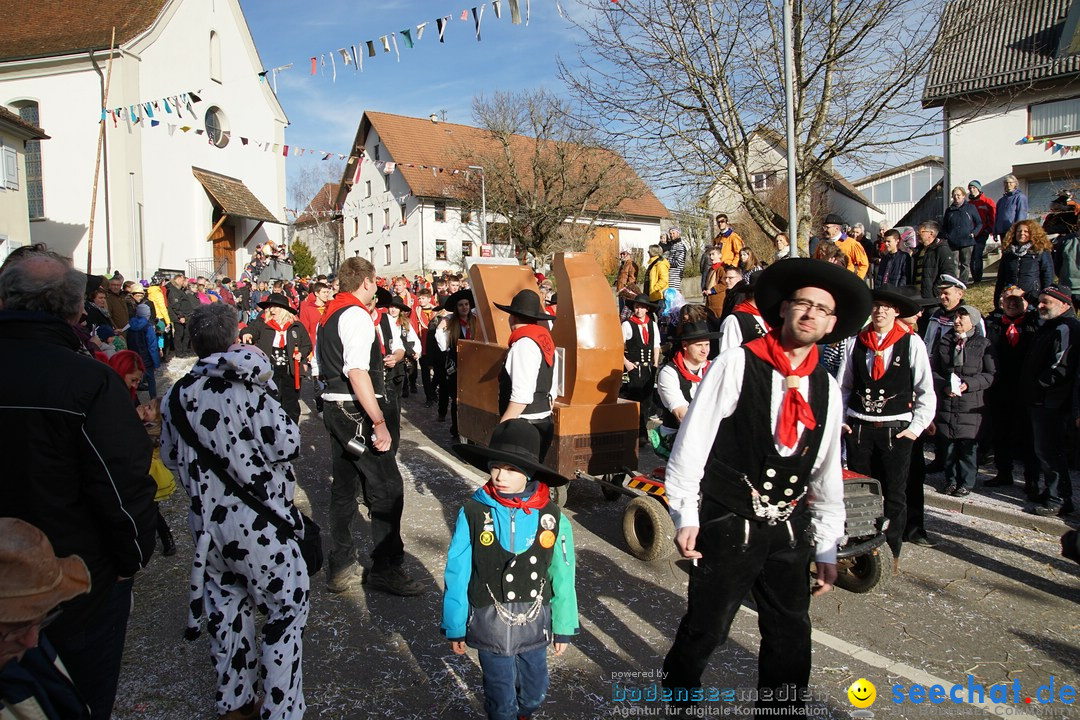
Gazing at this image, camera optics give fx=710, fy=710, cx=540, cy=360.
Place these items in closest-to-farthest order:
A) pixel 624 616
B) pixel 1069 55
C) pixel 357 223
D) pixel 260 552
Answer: pixel 260 552, pixel 624 616, pixel 1069 55, pixel 357 223

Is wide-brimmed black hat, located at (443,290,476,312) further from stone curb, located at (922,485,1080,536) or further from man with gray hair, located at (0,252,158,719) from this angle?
man with gray hair, located at (0,252,158,719)

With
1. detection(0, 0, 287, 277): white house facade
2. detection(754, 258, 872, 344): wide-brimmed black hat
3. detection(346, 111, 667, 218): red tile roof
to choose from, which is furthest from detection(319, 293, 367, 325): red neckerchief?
detection(346, 111, 667, 218): red tile roof

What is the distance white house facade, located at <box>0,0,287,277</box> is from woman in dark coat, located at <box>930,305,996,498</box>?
22267 mm

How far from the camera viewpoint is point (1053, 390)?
6.15m

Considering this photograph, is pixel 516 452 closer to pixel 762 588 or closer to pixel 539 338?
pixel 762 588

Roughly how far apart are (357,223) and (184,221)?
25.2 m

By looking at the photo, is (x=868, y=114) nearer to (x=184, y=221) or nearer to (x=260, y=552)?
(x=260, y=552)

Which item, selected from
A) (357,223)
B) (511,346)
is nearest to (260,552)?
(511,346)

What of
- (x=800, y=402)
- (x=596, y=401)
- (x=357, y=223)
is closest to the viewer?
(x=800, y=402)

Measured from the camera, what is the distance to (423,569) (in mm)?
5055

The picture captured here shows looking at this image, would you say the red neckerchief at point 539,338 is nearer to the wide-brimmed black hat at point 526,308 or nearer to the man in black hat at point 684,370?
the wide-brimmed black hat at point 526,308

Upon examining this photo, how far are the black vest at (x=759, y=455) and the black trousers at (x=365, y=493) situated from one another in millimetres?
2421

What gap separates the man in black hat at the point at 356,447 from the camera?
14.7 ft

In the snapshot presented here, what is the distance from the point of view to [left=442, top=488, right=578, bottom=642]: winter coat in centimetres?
273
